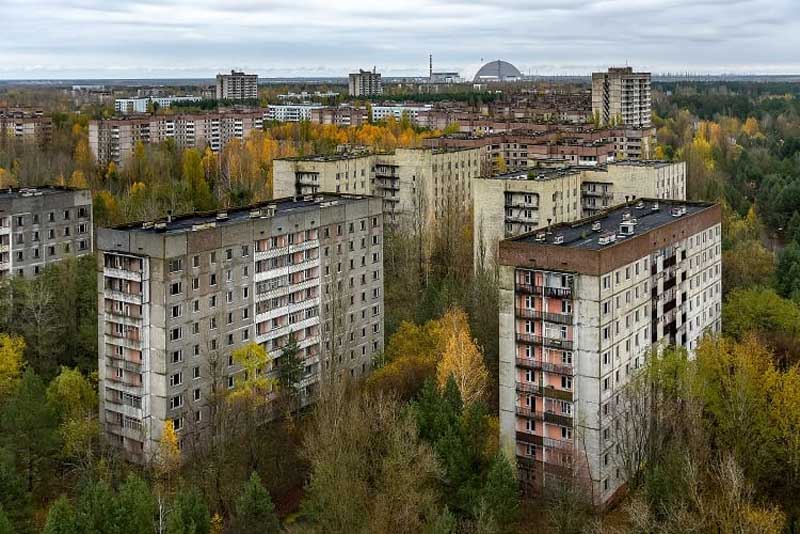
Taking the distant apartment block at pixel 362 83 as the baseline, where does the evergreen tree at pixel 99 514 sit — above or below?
below

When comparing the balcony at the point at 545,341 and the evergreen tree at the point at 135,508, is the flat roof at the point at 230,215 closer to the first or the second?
the evergreen tree at the point at 135,508

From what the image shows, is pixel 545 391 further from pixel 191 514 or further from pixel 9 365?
pixel 9 365

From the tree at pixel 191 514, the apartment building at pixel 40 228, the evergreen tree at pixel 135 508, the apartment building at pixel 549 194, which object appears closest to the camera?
the tree at pixel 191 514

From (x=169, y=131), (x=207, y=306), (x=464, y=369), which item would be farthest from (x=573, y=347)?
(x=169, y=131)

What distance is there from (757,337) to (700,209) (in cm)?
450

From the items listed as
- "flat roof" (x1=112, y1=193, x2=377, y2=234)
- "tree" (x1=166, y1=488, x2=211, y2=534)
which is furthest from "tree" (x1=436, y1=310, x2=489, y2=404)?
"tree" (x1=166, y1=488, x2=211, y2=534)

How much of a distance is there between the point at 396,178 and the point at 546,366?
27660 millimetres

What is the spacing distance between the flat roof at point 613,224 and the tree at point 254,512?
9120 millimetres

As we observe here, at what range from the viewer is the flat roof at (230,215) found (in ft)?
92.9

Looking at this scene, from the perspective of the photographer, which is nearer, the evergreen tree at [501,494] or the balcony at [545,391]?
the evergreen tree at [501,494]

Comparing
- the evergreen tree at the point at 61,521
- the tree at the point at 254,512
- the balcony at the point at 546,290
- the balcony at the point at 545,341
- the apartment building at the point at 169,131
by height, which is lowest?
the tree at the point at 254,512

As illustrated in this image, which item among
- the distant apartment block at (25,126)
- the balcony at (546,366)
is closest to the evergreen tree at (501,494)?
the balcony at (546,366)

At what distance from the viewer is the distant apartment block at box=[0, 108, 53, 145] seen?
276 ft

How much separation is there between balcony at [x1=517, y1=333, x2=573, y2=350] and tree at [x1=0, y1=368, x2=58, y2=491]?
12.8m
